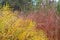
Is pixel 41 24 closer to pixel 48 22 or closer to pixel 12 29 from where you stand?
pixel 48 22

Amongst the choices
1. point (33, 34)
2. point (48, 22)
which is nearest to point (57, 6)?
point (48, 22)

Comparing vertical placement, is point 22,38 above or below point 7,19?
below

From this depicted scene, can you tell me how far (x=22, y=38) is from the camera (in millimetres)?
4457

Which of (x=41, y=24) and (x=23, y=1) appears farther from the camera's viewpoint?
(x=23, y=1)

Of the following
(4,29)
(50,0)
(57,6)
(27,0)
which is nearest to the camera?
(4,29)

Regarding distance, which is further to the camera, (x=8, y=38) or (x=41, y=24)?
(x=41, y=24)

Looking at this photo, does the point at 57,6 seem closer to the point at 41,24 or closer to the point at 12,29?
the point at 41,24

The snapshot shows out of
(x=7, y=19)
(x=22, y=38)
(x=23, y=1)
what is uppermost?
(x=7, y=19)

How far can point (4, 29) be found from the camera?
4344mm

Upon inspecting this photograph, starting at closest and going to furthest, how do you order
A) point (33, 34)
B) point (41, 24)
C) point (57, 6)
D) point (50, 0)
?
1. point (33, 34)
2. point (41, 24)
3. point (57, 6)
4. point (50, 0)

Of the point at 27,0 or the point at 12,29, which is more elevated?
the point at 12,29

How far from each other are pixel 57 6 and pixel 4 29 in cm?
340

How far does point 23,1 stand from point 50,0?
13.0ft

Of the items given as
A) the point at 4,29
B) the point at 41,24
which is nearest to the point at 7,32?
the point at 4,29
